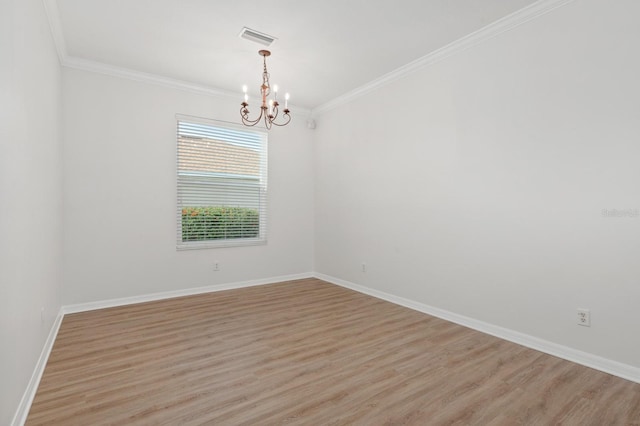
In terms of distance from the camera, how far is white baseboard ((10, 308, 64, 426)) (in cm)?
182

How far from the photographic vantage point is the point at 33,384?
2.15 metres

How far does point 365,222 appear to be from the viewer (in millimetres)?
4738

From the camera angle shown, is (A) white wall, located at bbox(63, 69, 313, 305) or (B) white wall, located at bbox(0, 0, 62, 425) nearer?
(B) white wall, located at bbox(0, 0, 62, 425)

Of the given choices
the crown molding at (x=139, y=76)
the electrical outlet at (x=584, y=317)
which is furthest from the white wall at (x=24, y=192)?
the electrical outlet at (x=584, y=317)

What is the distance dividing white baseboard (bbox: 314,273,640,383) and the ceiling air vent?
3292mm

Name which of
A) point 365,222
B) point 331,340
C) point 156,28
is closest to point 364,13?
point 156,28

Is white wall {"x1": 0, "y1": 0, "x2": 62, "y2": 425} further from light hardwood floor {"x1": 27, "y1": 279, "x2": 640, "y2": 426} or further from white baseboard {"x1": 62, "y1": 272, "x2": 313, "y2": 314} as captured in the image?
white baseboard {"x1": 62, "y1": 272, "x2": 313, "y2": 314}

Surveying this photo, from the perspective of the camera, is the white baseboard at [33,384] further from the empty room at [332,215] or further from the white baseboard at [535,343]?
the white baseboard at [535,343]

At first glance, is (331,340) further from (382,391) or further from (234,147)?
(234,147)

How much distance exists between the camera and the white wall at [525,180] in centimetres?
243

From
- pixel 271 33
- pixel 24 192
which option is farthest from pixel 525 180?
pixel 24 192

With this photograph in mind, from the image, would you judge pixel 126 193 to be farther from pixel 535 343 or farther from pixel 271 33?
pixel 535 343

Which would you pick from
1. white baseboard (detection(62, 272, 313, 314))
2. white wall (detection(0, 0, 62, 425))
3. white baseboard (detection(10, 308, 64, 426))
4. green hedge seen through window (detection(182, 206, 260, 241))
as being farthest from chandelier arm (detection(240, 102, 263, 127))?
white baseboard (detection(10, 308, 64, 426))

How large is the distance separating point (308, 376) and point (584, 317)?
217cm
